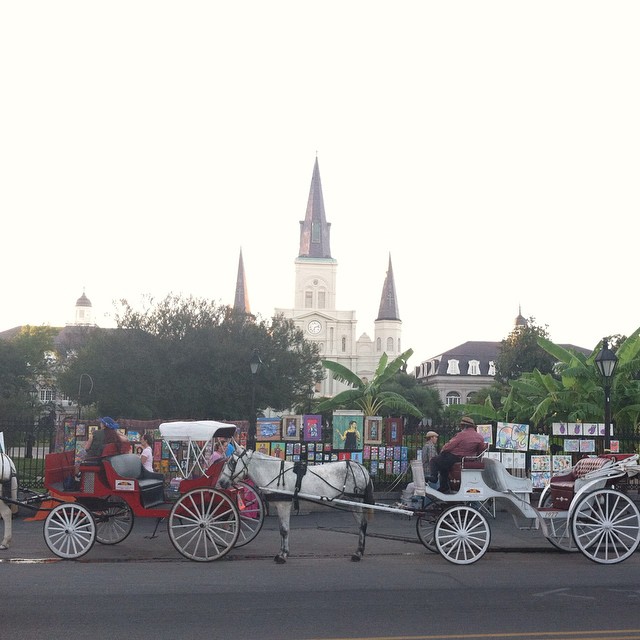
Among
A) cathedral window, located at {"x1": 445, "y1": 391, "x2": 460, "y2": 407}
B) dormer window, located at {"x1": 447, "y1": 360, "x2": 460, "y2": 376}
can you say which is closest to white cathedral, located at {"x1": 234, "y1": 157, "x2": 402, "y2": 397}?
dormer window, located at {"x1": 447, "y1": 360, "x2": 460, "y2": 376}

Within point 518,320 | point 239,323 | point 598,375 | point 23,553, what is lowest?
point 23,553

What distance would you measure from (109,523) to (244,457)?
2.94m

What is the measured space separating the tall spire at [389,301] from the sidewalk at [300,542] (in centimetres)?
12167

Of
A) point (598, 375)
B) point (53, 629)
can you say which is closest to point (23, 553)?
point (53, 629)

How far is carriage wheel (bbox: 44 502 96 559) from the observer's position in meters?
11.6

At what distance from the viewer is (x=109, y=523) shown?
13.4 metres

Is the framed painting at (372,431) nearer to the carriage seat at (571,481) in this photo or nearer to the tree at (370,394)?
the carriage seat at (571,481)

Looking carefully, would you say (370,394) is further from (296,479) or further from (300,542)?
(296,479)

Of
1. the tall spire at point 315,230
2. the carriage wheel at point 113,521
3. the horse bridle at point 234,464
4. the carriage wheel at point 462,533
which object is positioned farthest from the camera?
the tall spire at point 315,230

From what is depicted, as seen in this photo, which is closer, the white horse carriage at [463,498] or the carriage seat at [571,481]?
the white horse carriage at [463,498]

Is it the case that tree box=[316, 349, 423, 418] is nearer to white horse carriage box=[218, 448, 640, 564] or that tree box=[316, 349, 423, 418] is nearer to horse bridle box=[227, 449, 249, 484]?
white horse carriage box=[218, 448, 640, 564]

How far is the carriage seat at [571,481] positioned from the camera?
39.9 feet

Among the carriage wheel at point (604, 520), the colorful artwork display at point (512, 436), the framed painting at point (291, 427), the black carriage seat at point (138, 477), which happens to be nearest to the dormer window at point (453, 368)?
the framed painting at point (291, 427)

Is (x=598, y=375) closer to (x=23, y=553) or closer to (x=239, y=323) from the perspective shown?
(x=23, y=553)
